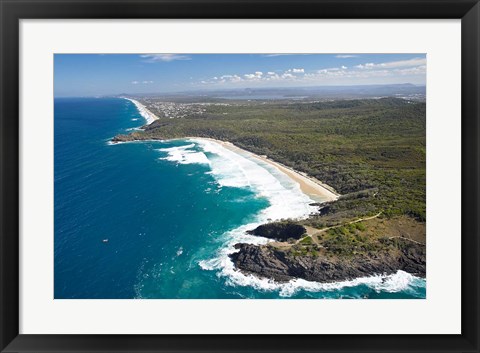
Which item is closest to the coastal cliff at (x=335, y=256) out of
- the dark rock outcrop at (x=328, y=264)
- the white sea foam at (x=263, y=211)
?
the dark rock outcrop at (x=328, y=264)

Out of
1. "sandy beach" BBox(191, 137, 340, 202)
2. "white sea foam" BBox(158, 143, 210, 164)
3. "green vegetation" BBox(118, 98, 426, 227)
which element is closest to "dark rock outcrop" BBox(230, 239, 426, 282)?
"green vegetation" BBox(118, 98, 426, 227)

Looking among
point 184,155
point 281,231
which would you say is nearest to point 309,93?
point 281,231

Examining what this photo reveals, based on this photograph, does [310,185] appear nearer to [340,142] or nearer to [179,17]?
→ [340,142]

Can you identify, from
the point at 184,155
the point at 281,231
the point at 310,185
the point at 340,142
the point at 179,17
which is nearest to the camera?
the point at 179,17

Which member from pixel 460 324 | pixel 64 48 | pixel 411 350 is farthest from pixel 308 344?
pixel 64 48

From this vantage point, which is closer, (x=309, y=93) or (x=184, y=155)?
(x=309, y=93)

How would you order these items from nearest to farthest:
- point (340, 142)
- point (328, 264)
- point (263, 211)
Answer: point (328, 264) → point (263, 211) → point (340, 142)
